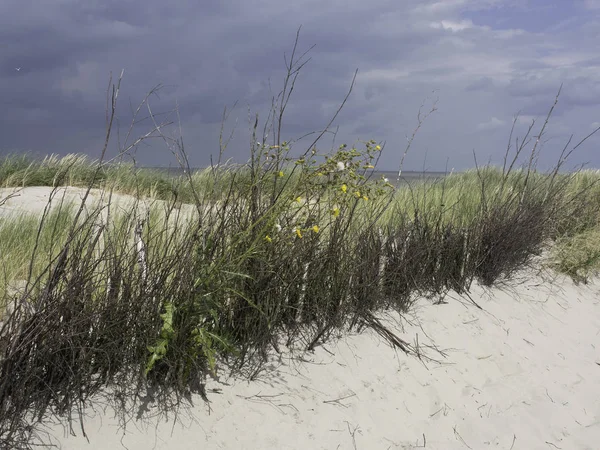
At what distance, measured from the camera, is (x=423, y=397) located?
3.85 metres

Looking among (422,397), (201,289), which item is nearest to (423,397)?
(422,397)

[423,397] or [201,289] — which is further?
[423,397]

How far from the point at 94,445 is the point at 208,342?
2.30 feet

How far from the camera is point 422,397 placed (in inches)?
151

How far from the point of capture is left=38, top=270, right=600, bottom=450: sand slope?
310 centimetres

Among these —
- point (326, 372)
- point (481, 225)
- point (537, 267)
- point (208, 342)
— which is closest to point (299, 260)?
point (326, 372)

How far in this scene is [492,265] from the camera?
571 cm

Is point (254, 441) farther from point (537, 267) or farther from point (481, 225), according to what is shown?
point (537, 267)

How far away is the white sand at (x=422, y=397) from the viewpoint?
10.1 feet

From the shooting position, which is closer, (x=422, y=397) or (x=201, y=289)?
(x=201, y=289)

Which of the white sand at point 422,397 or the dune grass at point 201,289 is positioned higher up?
the dune grass at point 201,289

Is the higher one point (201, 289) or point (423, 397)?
point (201, 289)

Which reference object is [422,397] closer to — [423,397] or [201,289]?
[423,397]

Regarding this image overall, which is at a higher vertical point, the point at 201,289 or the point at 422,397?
the point at 201,289
